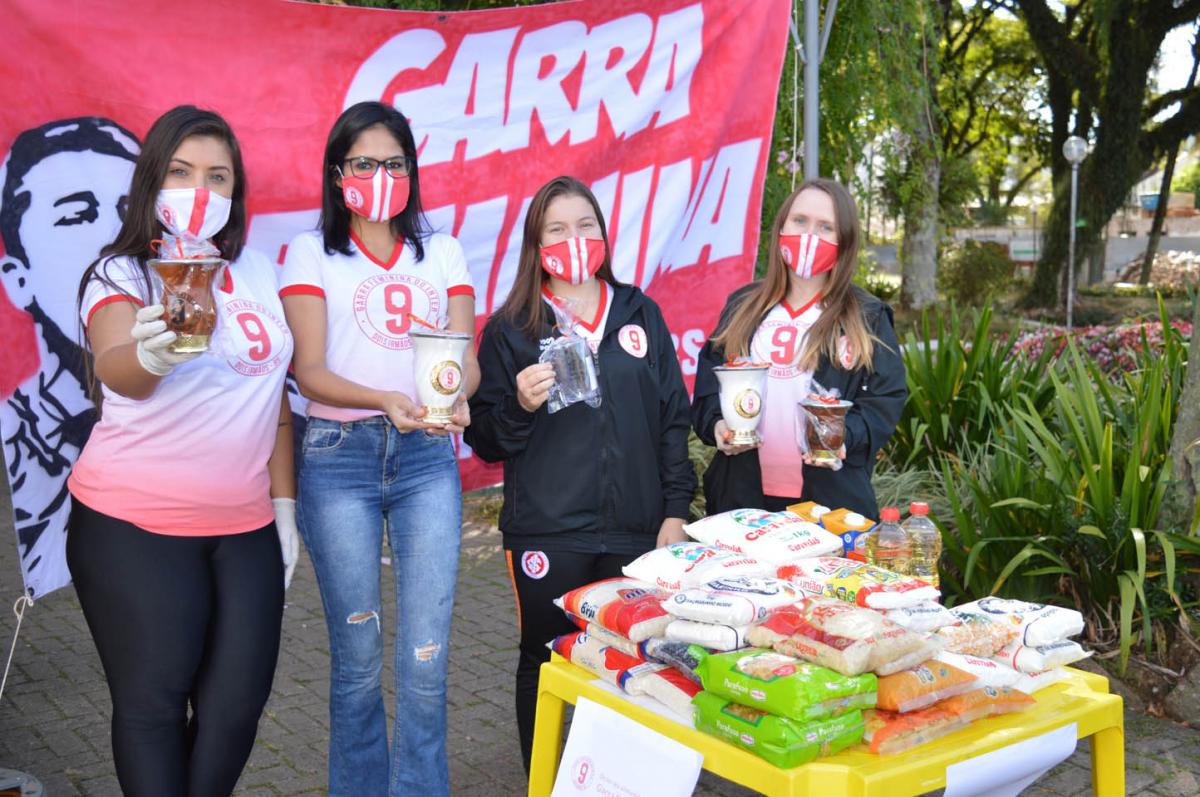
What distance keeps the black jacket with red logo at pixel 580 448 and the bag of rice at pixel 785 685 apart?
103 cm

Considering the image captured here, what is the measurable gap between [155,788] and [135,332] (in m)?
1.13

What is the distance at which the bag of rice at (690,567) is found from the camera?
278cm

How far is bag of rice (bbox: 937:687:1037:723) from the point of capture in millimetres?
2422

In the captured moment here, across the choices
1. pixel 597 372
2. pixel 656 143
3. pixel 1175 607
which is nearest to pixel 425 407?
pixel 597 372

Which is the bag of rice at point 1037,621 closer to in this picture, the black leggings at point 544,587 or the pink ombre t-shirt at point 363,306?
the black leggings at point 544,587

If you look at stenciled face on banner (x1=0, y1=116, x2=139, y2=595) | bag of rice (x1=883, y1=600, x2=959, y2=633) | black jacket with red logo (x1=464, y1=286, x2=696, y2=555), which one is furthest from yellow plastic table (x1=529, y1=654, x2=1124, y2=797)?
stenciled face on banner (x1=0, y1=116, x2=139, y2=595)

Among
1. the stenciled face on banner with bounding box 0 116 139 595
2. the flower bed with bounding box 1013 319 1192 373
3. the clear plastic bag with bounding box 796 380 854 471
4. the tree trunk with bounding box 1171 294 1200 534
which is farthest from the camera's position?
the flower bed with bounding box 1013 319 1192 373

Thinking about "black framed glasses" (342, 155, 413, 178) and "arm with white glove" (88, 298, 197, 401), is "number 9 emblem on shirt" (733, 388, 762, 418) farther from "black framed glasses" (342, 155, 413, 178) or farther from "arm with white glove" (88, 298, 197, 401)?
"arm with white glove" (88, 298, 197, 401)

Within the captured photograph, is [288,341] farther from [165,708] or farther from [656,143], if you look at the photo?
[656,143]

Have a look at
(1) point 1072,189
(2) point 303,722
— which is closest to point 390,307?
(2) point 303,722

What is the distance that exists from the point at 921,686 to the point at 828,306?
1.54 meters

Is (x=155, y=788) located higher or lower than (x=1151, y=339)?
lower

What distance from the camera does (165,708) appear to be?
2.79m

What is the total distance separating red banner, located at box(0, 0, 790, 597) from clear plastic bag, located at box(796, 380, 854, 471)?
1.74 meters
